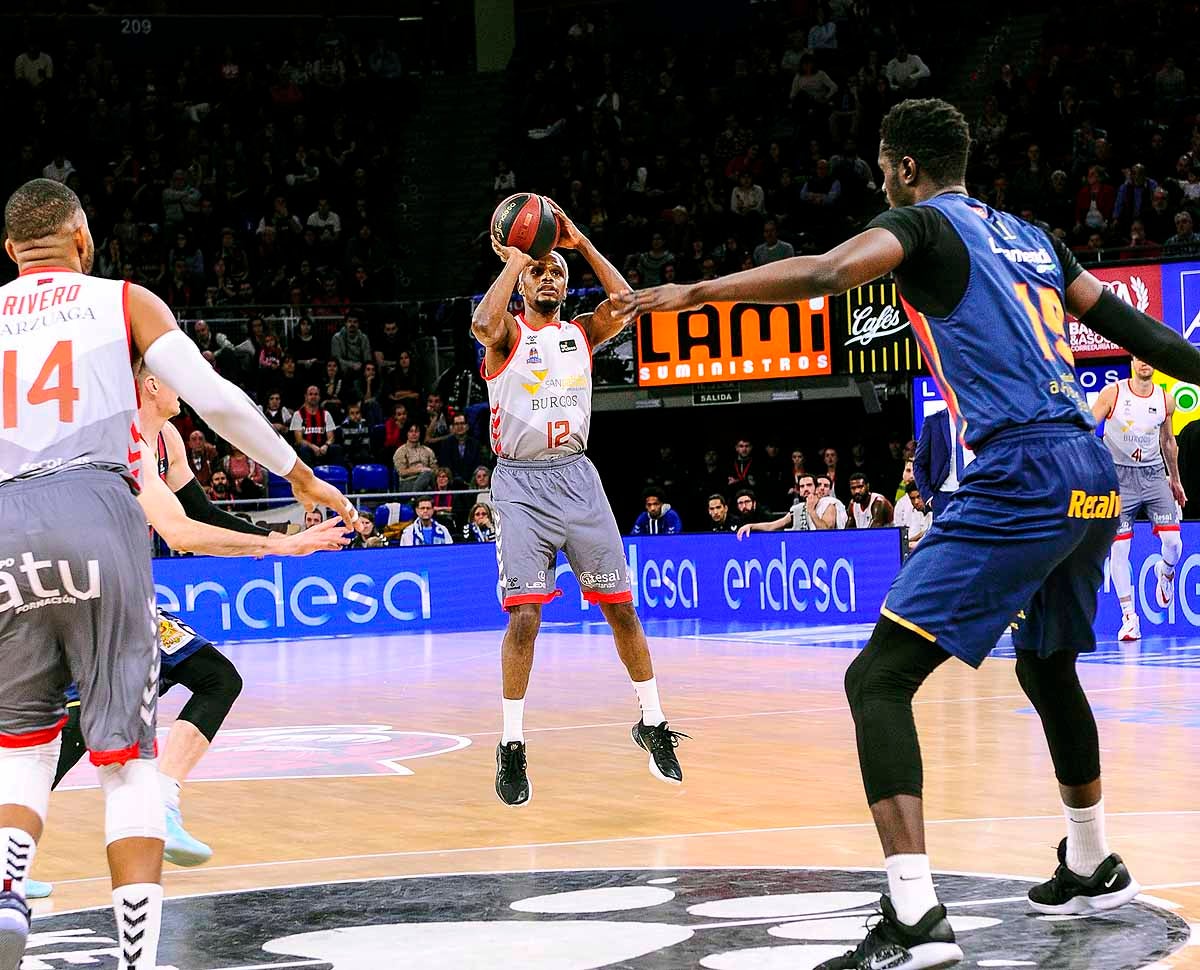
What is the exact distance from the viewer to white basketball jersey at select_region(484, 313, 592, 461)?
7.73 metres

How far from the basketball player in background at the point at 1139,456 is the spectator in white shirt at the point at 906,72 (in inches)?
420

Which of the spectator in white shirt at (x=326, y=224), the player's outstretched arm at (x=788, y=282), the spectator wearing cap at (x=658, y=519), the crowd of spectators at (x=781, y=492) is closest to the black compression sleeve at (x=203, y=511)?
the player's outstretched arm at (x=788, y=282)

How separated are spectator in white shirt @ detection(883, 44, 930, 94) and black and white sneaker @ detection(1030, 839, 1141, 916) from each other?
19.5 m

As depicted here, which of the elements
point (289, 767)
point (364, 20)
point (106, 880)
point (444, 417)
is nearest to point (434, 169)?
point (364, 20)

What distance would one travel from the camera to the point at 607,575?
7.75 meters

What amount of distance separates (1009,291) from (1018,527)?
0.60m

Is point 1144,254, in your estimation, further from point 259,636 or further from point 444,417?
point 259,636

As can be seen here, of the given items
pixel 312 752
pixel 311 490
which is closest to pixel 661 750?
pixel 312 752

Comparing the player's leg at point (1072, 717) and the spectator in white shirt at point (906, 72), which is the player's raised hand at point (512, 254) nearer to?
the player's leg at point (1072, 717)

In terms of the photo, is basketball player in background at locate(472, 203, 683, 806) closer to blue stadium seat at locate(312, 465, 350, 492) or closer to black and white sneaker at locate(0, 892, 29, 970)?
black and white sneaker at locate(0, 892, 29, 970)

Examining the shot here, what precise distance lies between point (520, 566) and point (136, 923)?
13.0ft

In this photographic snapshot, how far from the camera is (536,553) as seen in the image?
301 inches

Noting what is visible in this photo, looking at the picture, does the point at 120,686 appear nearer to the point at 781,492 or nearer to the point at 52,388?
the point at 52,388

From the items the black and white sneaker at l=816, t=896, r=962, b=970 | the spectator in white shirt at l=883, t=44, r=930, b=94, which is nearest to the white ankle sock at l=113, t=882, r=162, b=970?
the black and white sneaker at l=816, t=896, r=962, b=970
